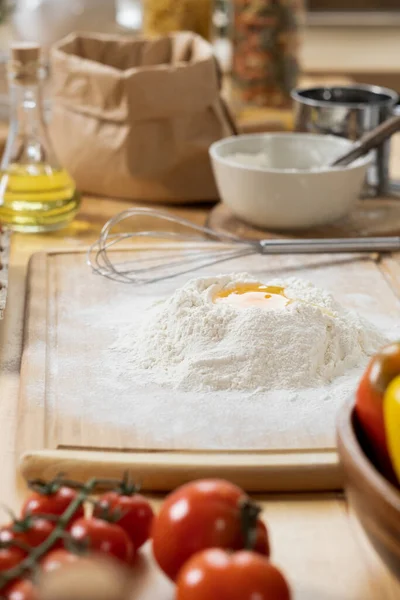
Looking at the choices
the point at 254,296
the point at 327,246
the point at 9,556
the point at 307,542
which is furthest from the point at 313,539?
the point at 327,246

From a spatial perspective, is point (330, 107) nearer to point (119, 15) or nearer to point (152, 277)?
point (152, 277)

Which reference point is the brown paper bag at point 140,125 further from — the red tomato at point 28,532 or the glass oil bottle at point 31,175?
the red tomato at point 28,532

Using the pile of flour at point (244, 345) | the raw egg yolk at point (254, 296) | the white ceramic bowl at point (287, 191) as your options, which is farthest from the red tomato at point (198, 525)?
the white ceramic bowl at point (287, 191)

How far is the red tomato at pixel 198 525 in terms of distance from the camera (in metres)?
0.55

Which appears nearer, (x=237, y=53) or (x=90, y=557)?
(x=90, y=557)

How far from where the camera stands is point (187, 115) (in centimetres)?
140

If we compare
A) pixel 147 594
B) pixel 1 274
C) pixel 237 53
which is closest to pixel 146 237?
pixel 1 274

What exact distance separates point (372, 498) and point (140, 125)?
0.94 meters

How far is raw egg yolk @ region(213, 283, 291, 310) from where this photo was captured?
934 millimetres

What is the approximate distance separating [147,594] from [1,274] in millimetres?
594

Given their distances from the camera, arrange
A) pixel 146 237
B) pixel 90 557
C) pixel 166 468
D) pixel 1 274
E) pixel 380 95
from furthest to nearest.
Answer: pixel 380 95, pixel 146 237, pixel 1 274, pixel 166 468, pixel 90 557

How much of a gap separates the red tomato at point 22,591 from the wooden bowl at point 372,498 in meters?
0.20

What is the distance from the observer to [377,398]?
60 cm

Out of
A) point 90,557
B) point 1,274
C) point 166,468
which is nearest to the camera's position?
point 90,557
